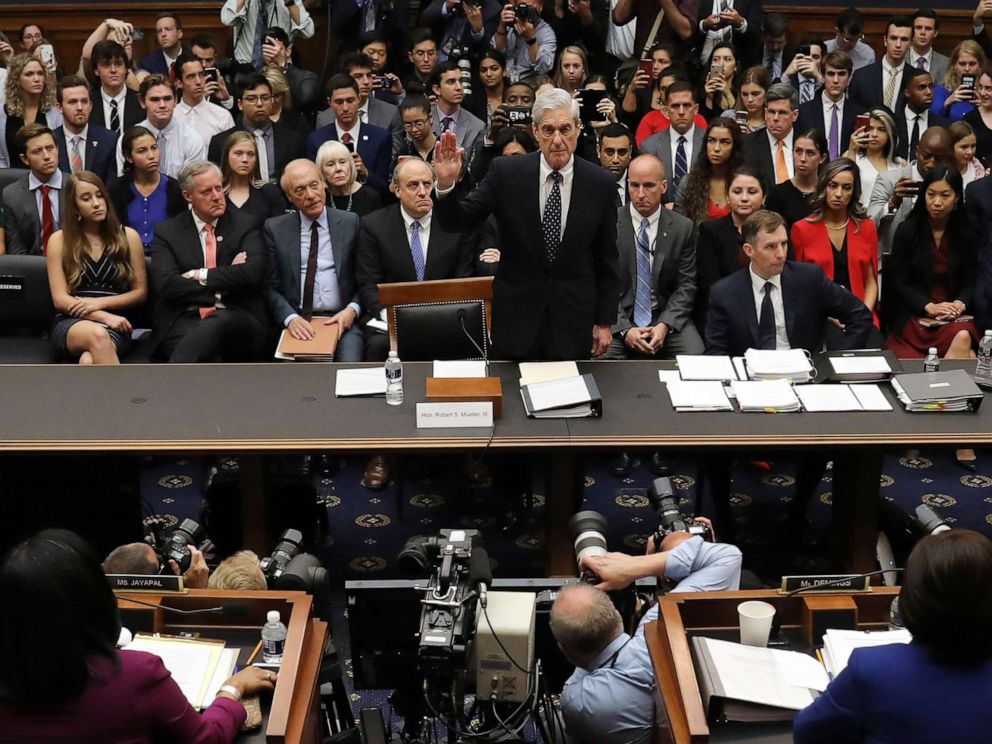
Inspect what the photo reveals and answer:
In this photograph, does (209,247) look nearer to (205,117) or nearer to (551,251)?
(205,117)

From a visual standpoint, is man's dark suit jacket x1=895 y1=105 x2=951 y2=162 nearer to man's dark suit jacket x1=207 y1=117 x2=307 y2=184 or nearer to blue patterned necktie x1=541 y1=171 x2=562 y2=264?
blue patterned necktie x1=541 y1=171 x2=562 y2=264

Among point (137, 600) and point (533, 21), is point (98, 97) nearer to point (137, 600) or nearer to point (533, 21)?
point (533, 21)

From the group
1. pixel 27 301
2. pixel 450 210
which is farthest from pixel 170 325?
pixel 450 210

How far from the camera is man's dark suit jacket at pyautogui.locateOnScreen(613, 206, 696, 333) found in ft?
17.6

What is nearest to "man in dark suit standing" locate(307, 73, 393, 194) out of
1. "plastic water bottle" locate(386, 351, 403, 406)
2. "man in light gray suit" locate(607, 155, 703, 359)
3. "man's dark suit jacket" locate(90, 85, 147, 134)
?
"man's dark suit jacket" locate(90, 85, 147, 134)

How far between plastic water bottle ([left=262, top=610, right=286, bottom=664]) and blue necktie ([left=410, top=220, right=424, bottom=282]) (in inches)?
109

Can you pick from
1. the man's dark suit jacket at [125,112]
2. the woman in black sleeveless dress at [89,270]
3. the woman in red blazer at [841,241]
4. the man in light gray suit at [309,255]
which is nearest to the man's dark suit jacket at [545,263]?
the man in light gray suit at [309,255]

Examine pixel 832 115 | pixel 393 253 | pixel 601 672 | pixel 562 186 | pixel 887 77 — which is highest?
pixel 887 77

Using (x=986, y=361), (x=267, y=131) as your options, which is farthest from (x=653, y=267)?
(x=267, y=131)

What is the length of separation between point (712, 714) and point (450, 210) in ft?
9.08

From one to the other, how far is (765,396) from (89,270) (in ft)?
9.31

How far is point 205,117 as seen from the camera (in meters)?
6.61

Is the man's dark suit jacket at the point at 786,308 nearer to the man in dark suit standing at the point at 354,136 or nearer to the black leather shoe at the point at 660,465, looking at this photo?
the black leather shoe at the point at 660,465

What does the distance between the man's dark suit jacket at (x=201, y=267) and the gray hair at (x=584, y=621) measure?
9.09 ft
